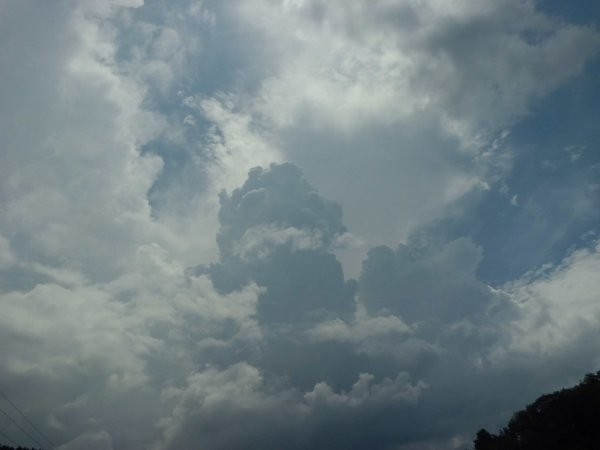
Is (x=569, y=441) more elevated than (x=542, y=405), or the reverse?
(x=542, y=405)

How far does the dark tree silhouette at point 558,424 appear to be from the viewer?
117 meters

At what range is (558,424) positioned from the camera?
124062 mm

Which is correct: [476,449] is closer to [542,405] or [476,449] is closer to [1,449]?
[542,405]

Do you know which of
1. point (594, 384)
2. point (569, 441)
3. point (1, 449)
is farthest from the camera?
point (1, 449)

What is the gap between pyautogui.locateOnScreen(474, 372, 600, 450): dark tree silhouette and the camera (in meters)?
117

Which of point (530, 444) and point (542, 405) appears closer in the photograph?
point (530, 444)

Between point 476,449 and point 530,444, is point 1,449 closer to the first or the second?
point 476,449

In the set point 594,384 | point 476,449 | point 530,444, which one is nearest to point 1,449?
point 476,449

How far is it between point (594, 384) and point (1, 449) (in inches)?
6380

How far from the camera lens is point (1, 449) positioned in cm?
16388

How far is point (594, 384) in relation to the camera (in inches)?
5133

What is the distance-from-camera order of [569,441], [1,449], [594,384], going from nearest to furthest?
[569,441] → [594,384] → [1,449]

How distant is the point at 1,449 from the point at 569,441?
500 ft

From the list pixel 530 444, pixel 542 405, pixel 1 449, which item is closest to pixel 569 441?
pixel 530 444
